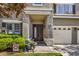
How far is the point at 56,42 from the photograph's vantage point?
499 cm

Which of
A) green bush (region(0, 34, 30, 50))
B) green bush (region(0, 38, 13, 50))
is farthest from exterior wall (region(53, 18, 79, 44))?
green bush (region(0, 38, 13, 50))

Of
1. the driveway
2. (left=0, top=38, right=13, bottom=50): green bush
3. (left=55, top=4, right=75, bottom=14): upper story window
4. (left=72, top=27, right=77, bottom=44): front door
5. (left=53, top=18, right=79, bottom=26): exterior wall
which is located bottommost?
the driveway

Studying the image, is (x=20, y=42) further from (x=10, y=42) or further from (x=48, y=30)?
(x=48, y=30)

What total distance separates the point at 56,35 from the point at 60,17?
15.4 inches

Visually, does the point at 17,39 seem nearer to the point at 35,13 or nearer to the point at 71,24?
the point at 35,13

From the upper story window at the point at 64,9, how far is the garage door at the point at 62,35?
326mm

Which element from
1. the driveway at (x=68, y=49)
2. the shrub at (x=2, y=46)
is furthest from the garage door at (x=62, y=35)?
the shrub at (x=2, y=46)

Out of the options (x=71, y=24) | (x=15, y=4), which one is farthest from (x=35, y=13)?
(x=71, y=24)

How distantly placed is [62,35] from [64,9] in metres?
0.55

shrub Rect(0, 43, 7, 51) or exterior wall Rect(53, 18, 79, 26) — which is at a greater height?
exterior wall Rect(53, 18, 79, 26)

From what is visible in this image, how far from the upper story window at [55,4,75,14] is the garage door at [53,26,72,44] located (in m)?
0.33

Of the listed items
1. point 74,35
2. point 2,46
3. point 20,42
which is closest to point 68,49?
point 74,35

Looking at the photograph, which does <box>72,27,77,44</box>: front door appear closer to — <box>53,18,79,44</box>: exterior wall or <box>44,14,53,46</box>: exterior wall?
<box>53,18,79,44</box>: exterior wall

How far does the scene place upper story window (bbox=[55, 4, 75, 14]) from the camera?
494cm
